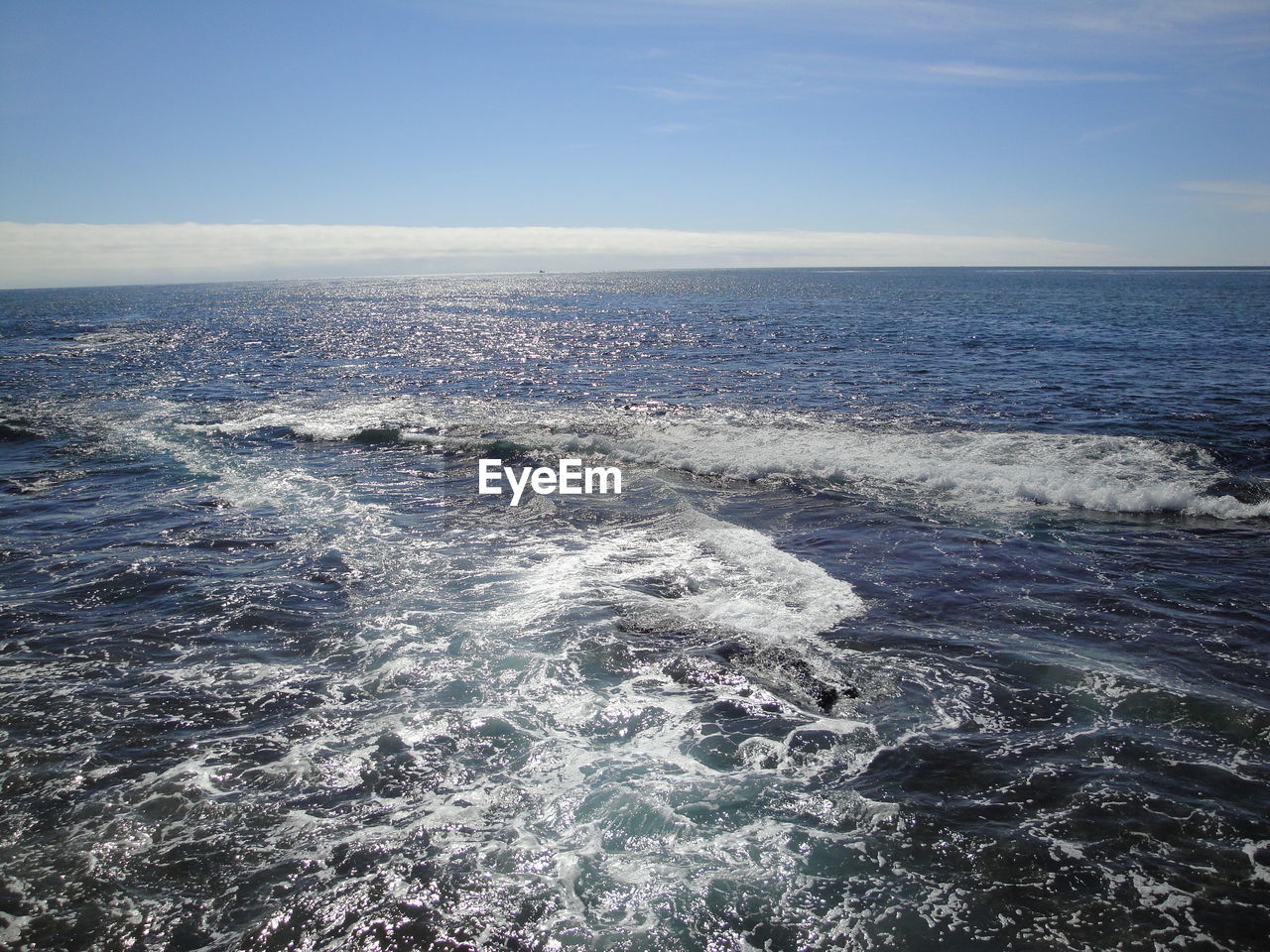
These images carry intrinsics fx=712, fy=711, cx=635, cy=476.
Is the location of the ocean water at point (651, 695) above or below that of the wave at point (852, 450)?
below

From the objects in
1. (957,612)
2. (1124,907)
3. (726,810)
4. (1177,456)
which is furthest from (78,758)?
(1177,456)

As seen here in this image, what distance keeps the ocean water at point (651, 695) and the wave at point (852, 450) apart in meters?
0.17

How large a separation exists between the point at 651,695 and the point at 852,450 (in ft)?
42.4

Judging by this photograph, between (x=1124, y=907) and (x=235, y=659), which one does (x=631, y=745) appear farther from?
(x=235, y=659)

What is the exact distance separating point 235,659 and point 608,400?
21.1 meters

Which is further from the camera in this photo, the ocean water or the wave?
the wave

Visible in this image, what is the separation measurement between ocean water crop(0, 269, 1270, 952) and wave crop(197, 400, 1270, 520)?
170 mm

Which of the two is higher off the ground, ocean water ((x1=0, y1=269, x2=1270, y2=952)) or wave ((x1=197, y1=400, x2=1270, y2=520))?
wave ((x1=197, y1=400, x2=1270, y2=520))

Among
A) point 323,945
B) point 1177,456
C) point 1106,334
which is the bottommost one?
point 323,945

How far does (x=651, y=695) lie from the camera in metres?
8.59

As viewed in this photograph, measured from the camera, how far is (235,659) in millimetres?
9344

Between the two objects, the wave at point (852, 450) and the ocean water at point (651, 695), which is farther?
the wave at point (852, 450)

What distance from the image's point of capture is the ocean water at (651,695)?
18.4 feet

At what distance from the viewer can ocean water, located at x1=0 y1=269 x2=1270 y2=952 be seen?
562cm
